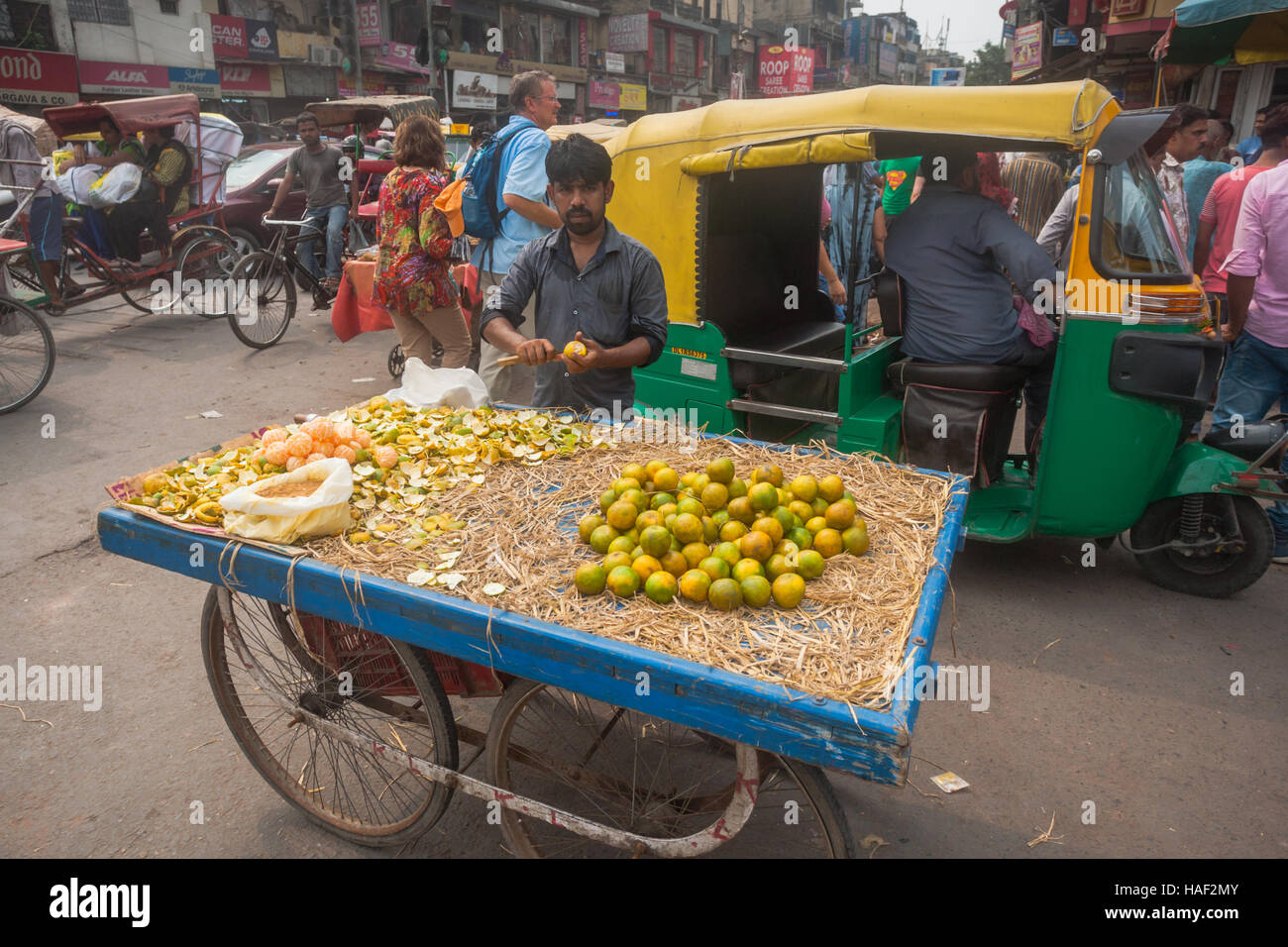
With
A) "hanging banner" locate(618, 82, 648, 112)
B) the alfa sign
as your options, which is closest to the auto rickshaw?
"hanging banner" locate(618, 82, 648, 112)

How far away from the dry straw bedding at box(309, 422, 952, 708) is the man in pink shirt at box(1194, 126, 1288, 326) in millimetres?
3845

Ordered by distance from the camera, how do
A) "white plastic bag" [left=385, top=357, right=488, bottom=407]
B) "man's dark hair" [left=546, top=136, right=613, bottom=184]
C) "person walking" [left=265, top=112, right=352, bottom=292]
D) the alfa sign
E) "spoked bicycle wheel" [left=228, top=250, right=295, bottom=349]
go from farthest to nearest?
the alfa sign, "person walking" [left=265, top=112, right=352, bottom=292], "spoked bicycle wheel" [left=228, top=250, right=295, bottom=349], "white plastic bag" [left=385, top=357, right=488, bottom=407], "man's dark hair" [left=546, top=136, right=613, bottom=184]

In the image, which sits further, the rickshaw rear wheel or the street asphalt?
the rickshaw rear wheel

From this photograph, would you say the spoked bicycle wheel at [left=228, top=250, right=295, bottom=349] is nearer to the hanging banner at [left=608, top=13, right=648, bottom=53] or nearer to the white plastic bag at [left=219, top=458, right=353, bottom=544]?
the white plastic bag at [left=219, top=458, right=353, bottom=544]

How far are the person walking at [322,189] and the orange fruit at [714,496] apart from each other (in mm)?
8376

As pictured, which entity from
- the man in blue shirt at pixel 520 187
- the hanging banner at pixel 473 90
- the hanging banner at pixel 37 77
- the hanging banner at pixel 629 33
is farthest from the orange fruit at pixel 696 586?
the hanging banner at pixel 629 33

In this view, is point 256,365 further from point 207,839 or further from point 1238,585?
point 1238,585

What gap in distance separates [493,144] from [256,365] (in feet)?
13.1

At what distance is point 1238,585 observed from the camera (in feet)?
13.3

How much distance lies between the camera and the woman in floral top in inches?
209

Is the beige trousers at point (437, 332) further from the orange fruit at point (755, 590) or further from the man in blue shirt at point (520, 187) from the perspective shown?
the orange fruit at point (755, 590)

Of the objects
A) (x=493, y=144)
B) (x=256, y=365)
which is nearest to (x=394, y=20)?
(x=256, y=365)

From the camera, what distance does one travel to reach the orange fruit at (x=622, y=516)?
7.34 ft

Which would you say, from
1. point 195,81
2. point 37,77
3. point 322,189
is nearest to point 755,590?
point 322,189
